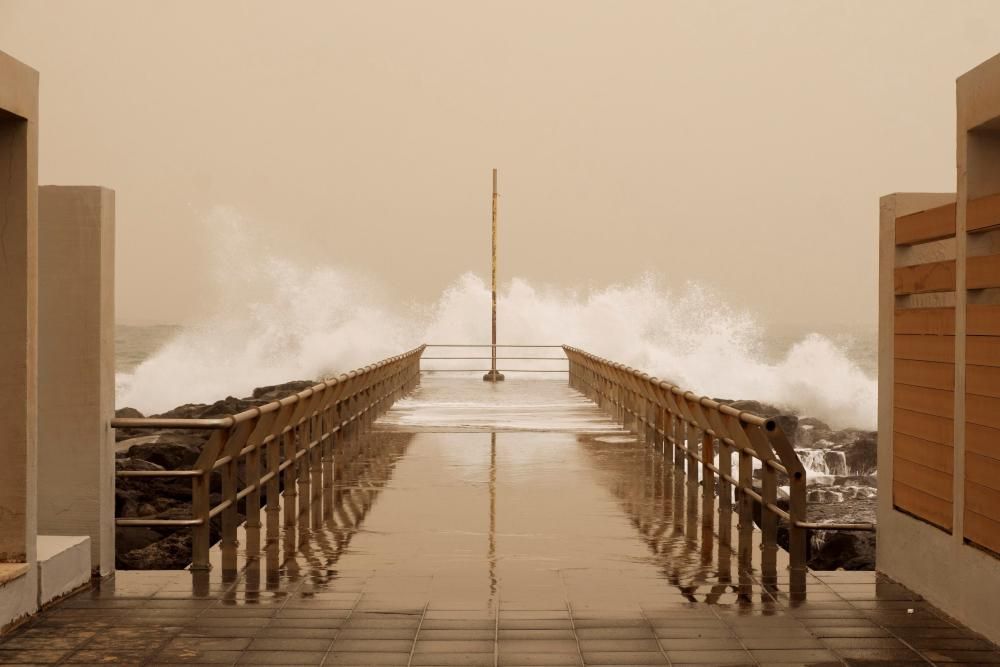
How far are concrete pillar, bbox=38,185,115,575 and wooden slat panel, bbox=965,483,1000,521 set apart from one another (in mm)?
5100

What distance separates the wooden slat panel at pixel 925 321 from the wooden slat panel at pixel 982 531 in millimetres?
1094

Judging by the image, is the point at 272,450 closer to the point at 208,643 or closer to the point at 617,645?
the point at 208,643

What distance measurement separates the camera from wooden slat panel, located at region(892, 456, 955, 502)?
8.13m

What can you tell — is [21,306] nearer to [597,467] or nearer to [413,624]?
[413,624]

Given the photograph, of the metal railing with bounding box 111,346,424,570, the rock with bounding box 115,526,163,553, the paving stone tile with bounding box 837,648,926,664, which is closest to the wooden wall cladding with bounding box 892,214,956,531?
the paving stone tile with bounding box 837,648,926,664

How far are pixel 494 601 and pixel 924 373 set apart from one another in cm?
294

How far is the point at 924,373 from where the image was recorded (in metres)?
8.54

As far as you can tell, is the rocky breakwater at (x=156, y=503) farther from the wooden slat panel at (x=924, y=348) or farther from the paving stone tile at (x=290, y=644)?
the wooden slat panel at (x=924, y=348)

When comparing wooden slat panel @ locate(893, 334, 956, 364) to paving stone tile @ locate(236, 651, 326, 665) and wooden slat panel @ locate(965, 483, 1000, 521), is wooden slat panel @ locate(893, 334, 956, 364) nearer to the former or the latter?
wooden slat panel @ locate(965, 483, 1000, 521)

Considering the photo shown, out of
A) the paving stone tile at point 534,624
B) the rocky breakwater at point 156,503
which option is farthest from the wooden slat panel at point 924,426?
the rocky breakwater at point 156,503

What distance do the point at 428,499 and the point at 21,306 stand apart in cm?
623

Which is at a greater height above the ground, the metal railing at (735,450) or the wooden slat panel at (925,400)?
the wooden slat panel at (925,400)

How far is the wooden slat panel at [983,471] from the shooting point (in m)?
7.27

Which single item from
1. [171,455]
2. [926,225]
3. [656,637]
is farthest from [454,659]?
[171,455]
